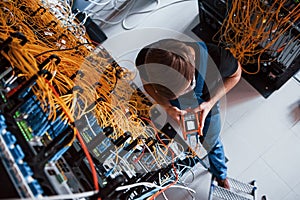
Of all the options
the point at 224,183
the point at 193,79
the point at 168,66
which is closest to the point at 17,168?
the point at 168,66

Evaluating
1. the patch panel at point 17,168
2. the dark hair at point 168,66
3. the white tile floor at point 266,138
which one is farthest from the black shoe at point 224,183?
the patch panel at point 17,168

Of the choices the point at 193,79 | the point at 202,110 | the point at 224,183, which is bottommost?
the point at 224,183

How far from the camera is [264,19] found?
1.96m

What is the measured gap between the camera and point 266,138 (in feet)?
7.72

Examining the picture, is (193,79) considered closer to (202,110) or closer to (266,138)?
(202,110)

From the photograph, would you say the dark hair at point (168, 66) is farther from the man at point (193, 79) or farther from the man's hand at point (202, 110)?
the man's hand at point (202, 110)

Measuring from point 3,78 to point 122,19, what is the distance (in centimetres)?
185


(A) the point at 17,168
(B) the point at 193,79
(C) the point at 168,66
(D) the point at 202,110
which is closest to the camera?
(A) the point at 17,168

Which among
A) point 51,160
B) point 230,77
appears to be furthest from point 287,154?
point 51,160

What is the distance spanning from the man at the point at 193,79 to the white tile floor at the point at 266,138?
9.9 inches

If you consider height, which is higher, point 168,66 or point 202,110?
point 168,66

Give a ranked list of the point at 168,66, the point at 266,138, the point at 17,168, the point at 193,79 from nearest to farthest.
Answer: the point at 17,168 < the point at 168,66 < the point at 193,79 < the point at 266,138

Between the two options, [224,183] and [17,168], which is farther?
[224,183]

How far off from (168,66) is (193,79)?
0.24 meters
